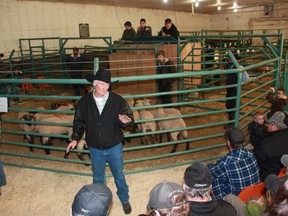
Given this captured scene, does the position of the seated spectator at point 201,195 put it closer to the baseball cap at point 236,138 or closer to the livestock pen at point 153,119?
the baseball cap at point 236,138

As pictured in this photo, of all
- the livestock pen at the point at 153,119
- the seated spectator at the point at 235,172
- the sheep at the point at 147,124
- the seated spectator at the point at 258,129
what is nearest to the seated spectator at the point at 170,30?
the livestock pen at the point at 153,119

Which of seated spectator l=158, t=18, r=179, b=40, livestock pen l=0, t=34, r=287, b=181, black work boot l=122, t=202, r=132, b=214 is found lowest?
black work boot l=122, t=202, r=132, b=214

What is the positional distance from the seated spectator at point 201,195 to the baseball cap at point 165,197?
0.99 ft

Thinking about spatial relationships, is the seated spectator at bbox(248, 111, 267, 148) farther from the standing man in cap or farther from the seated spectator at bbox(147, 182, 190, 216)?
the seated spectator at bbox(147, 182, 190, 216)

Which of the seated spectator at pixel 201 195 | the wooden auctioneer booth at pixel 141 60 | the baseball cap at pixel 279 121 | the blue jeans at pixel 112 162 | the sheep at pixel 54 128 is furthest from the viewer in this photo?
the wooden auctioneer booth at pixel 141 60

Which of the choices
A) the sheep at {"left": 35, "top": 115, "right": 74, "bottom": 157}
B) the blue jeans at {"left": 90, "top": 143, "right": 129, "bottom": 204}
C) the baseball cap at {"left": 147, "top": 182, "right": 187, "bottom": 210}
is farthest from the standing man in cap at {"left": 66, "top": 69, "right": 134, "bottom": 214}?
the sheep at {"left": 35, "top": 115, "right": 74, "bottom": 157}

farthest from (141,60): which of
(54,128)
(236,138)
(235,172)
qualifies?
(235,172)

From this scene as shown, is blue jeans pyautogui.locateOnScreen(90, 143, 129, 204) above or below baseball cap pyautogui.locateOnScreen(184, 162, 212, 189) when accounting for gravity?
below

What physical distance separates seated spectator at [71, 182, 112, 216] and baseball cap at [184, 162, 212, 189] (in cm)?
62

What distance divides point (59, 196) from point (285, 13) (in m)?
21.9

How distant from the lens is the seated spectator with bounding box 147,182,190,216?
1520mm

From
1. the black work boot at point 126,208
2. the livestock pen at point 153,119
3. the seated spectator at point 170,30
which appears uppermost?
the seated spectator at point 170,30

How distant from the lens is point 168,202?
154 centimetres

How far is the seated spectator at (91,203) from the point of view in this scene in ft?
5.10
